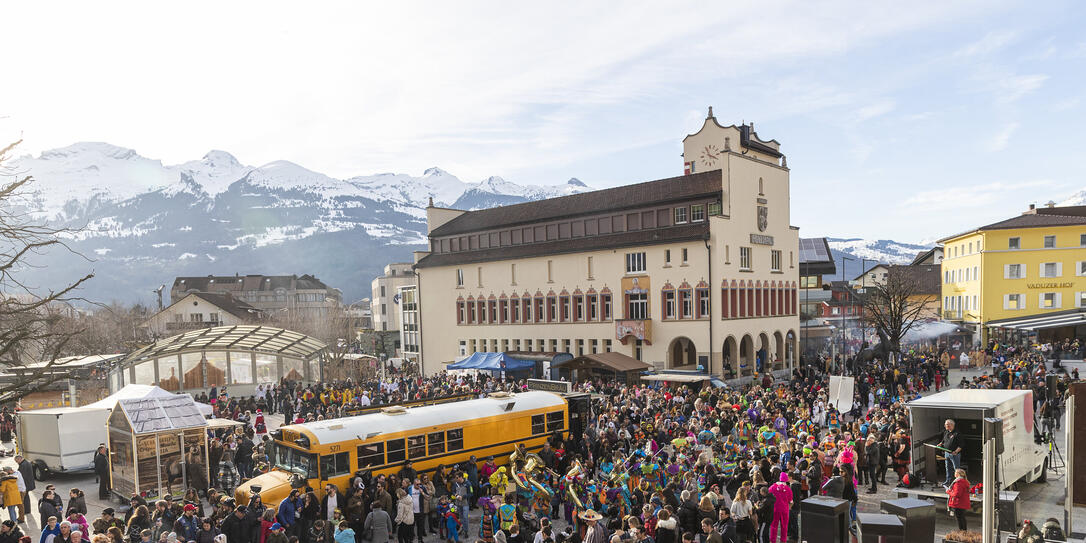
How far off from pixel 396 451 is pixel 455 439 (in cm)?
185

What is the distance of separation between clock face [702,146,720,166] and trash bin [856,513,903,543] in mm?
44405

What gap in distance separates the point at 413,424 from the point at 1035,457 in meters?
16.6

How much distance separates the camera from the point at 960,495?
44.2 ft

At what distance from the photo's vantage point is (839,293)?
10556 centimetres

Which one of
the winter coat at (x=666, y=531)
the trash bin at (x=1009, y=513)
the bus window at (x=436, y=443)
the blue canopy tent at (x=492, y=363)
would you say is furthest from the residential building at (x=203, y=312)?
the trash bin at (x=1009, y=513)

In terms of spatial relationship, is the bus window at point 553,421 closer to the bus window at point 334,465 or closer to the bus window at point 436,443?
the bus window at point 436,443

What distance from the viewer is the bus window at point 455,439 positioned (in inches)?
709

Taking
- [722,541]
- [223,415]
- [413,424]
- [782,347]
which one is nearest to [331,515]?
[413,424]

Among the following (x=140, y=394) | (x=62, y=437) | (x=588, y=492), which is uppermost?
(x=140, y=394)

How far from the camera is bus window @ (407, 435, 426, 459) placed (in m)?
17.2

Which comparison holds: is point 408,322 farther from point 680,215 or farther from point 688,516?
point 688,516

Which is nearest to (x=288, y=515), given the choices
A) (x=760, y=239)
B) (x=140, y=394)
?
(x=140, y=394)

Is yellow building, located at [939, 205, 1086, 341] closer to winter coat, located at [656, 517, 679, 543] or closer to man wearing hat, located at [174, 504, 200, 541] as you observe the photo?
winter coat, located at [656, 517, 679, 543]

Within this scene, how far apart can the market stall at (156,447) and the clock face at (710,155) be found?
43519mm
